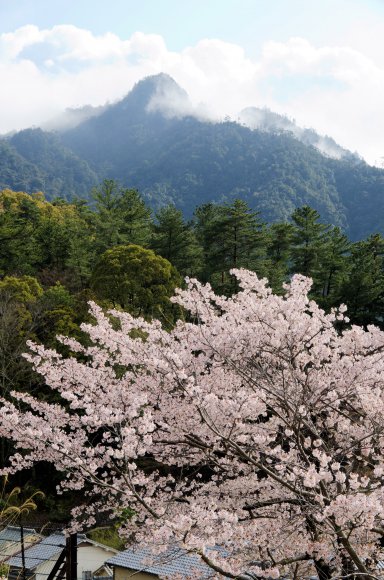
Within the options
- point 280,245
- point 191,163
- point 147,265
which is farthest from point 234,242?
point 191,163

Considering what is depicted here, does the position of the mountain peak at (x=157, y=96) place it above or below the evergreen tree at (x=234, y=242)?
above

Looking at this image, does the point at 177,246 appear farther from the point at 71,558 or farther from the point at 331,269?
the point at 71,558

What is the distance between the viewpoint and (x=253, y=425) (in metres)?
5.41

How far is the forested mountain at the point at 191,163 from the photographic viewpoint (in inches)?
3447

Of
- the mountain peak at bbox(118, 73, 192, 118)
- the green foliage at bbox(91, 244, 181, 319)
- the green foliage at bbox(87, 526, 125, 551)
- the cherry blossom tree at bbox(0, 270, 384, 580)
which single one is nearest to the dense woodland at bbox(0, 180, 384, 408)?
the green foliage at bbox(91, 244, 181, 319)

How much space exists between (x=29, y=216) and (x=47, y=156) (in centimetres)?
11647

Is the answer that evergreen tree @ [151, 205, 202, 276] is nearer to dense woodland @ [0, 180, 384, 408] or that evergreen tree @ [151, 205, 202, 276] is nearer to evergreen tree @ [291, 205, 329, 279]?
dense woodland @ [0, 180, 384, 408]

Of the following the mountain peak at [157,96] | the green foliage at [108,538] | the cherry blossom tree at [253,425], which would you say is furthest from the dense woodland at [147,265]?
the mountain peak at [157,96]

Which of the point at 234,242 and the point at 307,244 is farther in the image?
the point at 307,244

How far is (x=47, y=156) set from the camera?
143 metres

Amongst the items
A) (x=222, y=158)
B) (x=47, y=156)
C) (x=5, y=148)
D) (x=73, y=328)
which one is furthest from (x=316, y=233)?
(x=47, y=156)

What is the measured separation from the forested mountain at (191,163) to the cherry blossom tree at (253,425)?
67.7 metres

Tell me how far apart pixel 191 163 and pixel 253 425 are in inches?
4830

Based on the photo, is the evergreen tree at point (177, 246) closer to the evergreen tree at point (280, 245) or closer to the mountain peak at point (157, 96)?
the evergreen tree at point (280, 245)
